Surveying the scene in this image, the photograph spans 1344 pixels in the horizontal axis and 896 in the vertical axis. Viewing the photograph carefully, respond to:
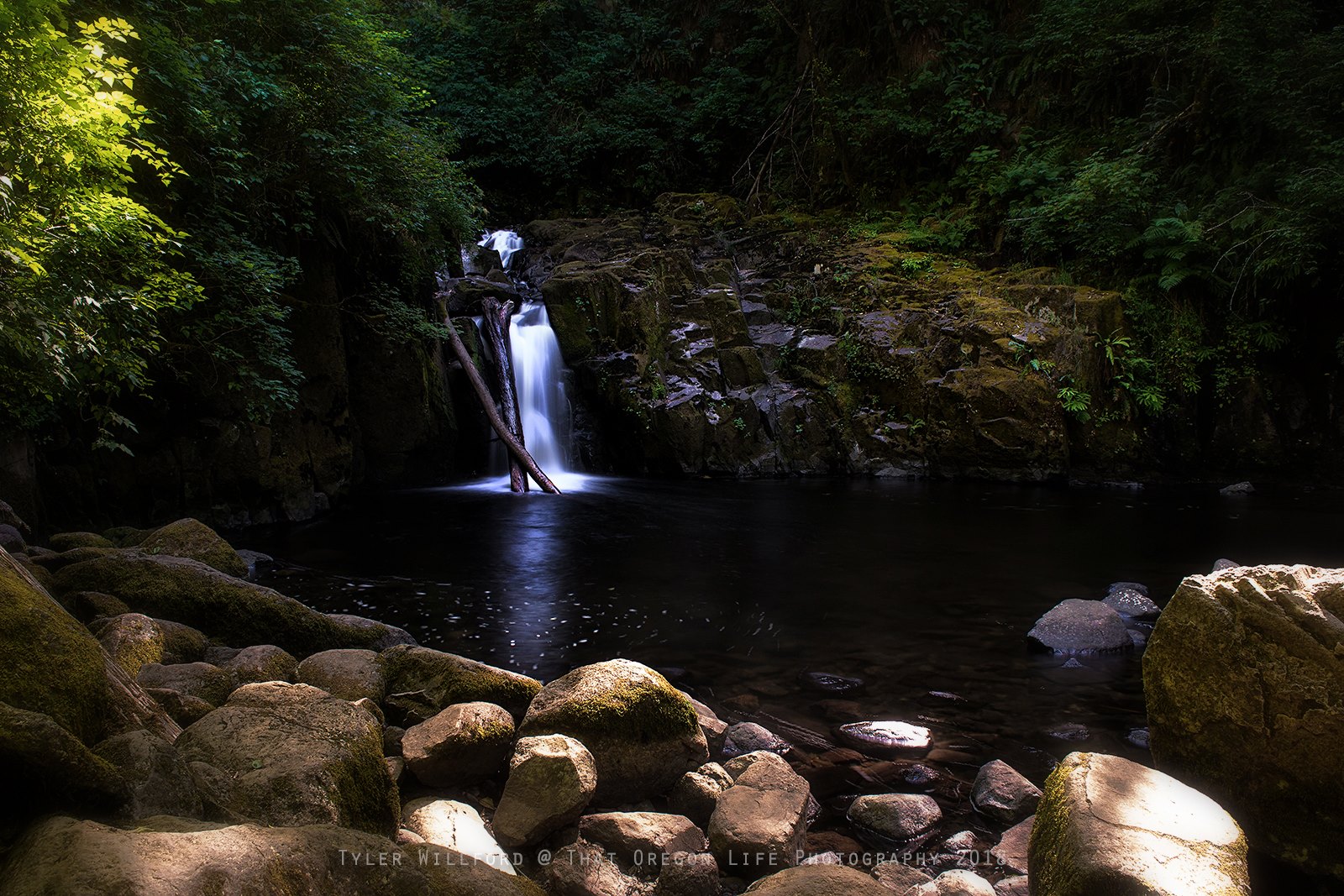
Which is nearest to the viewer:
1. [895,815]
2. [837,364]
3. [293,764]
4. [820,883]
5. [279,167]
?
[820,883]

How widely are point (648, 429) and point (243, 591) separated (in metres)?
11.6

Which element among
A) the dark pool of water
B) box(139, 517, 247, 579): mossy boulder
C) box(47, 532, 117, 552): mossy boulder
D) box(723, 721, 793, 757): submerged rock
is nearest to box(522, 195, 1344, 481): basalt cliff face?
the dark pool of water

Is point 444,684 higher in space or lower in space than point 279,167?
lower

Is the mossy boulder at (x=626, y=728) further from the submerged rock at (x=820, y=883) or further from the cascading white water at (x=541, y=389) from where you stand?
the cascading white water at (x=541, y=389)

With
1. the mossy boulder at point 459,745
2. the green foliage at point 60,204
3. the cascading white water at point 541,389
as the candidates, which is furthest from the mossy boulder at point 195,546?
the cascading white water at point 541,389

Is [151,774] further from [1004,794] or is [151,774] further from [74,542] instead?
[74,542]

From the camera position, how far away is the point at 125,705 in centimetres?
244

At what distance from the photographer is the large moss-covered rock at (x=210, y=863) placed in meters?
1.48

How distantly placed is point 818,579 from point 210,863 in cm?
732

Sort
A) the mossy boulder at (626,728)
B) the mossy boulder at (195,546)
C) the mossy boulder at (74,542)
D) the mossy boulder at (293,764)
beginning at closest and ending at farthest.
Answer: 1. the mossy boulder at (293,764)
2. the mossy boulder at (626,728)
3. the mossy boulder at (74,542)
4. the mossy boulder at (195,546)

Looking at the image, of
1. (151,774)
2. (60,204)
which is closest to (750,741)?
(151,774)

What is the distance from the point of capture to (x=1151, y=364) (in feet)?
48.9

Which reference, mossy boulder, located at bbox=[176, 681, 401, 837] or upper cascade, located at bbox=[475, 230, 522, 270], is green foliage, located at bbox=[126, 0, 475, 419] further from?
upper cascade, located at bbox=[475, 230, 522, 270]

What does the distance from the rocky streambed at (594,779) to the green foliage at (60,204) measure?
89.8 inches
